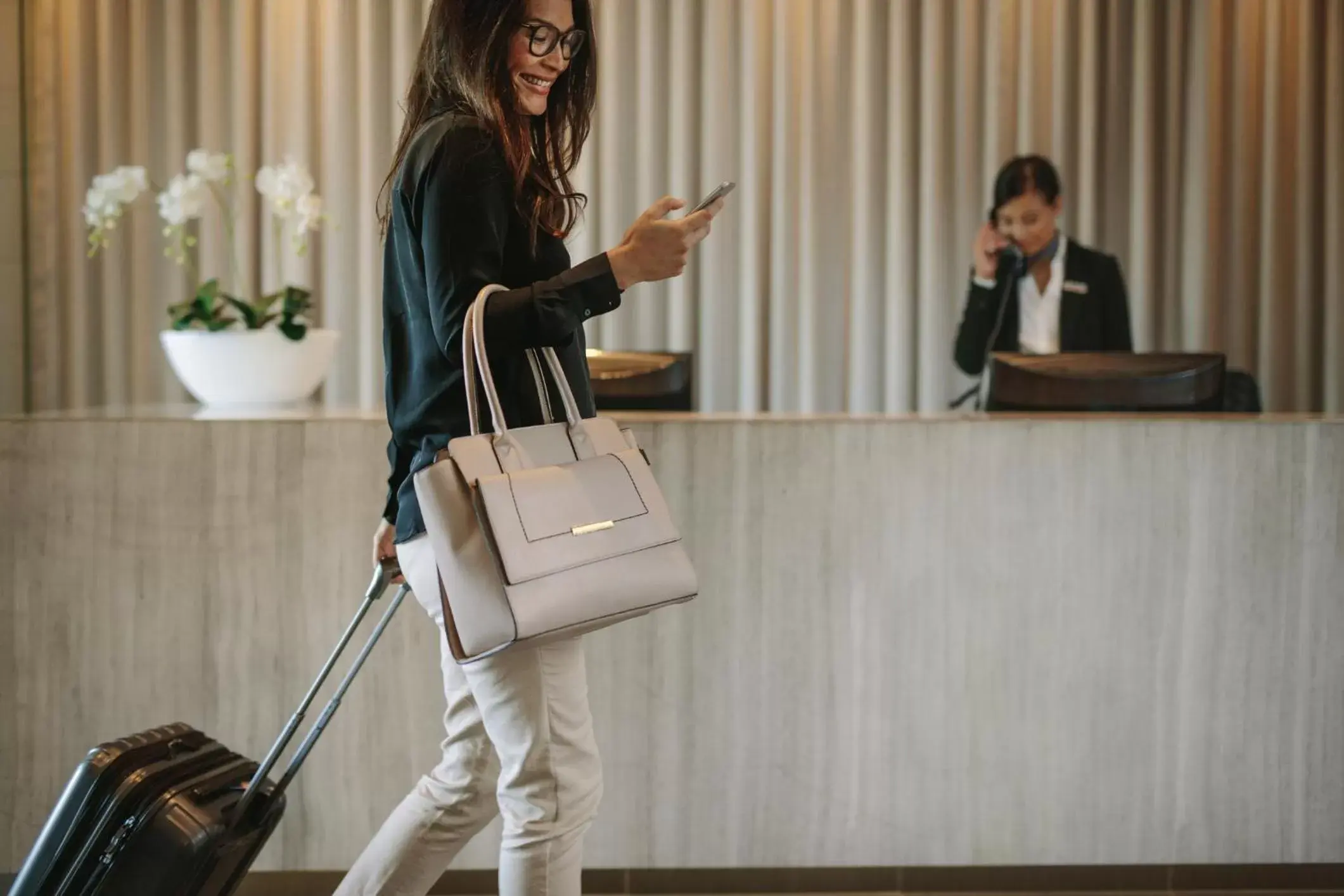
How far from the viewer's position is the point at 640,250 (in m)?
1.14

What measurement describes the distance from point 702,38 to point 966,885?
3.06 metres

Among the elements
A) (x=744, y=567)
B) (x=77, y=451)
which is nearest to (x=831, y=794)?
(x=744, y=567)

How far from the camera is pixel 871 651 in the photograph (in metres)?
1.83

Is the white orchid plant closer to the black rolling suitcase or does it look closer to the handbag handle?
the black rolling suitcase

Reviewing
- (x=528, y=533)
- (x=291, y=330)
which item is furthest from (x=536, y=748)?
(x=291, y=330)

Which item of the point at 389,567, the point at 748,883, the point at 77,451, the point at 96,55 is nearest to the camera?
the point at 389,567

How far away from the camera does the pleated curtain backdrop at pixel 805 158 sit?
4.01 metres

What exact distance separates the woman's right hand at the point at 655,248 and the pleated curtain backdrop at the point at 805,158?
9.75 feet

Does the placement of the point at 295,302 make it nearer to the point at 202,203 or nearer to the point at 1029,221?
the point at 202,203

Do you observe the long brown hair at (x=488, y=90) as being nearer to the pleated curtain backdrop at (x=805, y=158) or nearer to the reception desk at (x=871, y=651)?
the reception desk at (x=871, y=651)

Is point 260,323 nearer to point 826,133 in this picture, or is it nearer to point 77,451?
point 77,451

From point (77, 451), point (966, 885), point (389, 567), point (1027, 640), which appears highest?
point (77, 451)

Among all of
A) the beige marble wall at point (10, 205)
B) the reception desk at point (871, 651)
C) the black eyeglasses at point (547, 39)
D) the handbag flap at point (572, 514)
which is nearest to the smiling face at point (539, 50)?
the black eyeglasses at point (547, 39)

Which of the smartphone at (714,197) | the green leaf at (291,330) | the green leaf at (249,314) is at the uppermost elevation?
the smartphone at (714,197)
